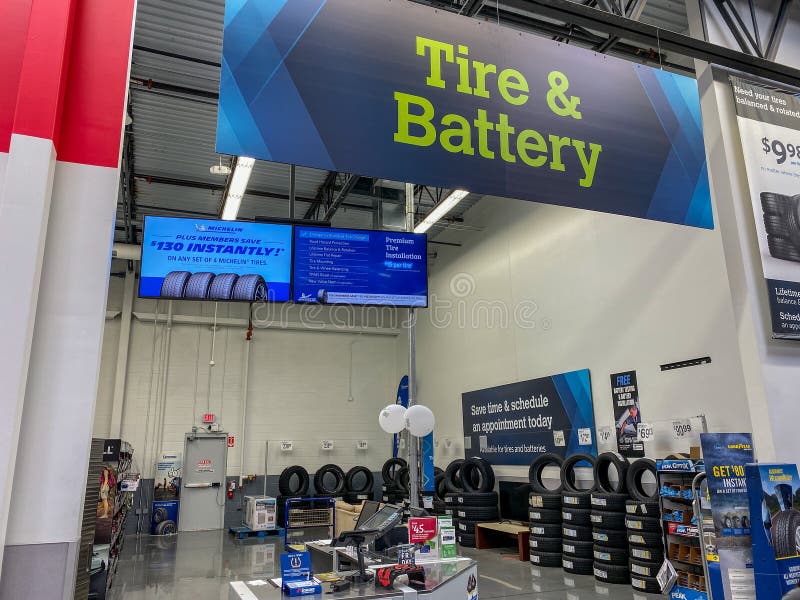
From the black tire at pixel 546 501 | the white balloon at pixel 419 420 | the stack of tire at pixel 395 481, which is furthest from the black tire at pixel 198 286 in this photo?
the stack of tire at pixel 395 481

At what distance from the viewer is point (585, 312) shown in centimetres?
840

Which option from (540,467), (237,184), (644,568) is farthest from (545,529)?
(237,184)

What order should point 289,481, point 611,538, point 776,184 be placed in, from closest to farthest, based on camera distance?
point 776,184
point 611,538
point 289,481

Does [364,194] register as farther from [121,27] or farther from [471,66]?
[121,27]

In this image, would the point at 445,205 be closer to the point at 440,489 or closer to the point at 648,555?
the point at 440,489

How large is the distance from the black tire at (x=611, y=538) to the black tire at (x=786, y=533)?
2.96 metres

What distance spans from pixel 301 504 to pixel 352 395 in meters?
3.17

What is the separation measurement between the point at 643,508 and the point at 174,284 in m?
5.65

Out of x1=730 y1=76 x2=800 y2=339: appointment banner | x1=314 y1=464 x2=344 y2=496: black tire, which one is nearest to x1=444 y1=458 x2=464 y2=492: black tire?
x1=314 y1=464 x2=344 y2=496: black tire

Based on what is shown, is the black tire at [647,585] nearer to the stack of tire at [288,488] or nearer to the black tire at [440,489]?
the black tire at [440,489]

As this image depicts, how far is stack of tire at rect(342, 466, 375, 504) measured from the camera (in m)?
12.4

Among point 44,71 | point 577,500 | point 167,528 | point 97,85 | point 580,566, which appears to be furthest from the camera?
point 167,528

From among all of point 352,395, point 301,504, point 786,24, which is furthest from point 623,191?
point 352,395

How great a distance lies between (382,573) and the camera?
131 inches
